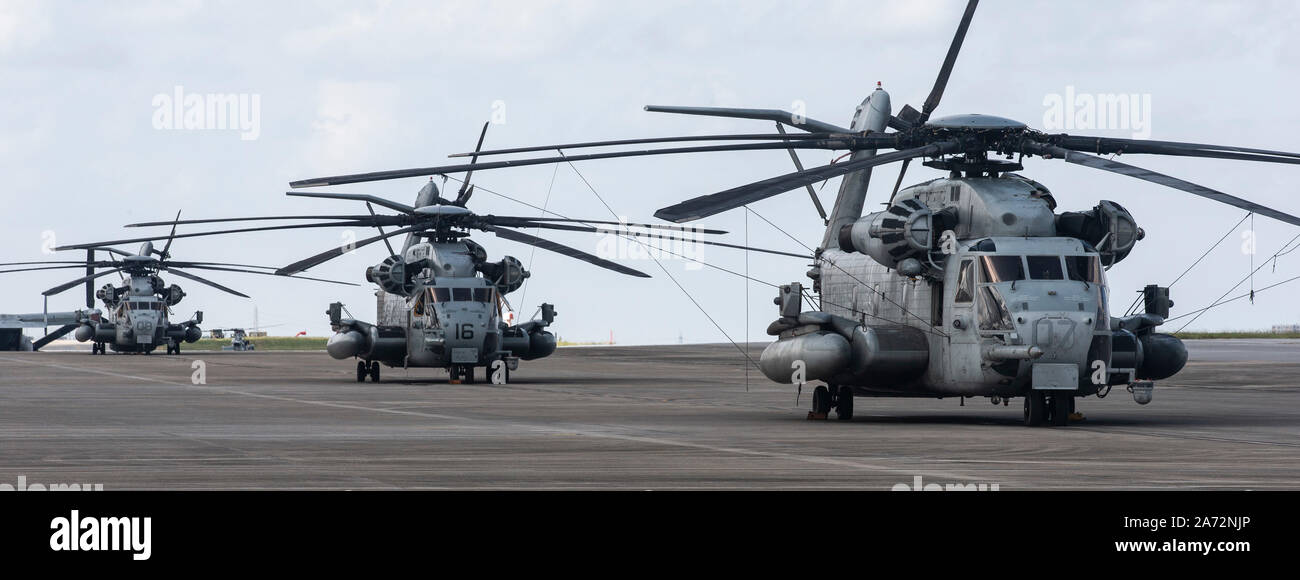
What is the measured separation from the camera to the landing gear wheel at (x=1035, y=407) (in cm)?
2478

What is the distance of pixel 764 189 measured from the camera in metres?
23.1

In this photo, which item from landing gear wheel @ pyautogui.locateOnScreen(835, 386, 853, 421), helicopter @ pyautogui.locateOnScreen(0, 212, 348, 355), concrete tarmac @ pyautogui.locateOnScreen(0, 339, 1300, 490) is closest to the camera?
concrete tarmac @ pyautogui.locateOnScreen(0, 339, 1300, 490)

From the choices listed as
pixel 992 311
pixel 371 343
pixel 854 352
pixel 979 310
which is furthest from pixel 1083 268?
pixel 371 343

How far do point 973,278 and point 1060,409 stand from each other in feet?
8.29

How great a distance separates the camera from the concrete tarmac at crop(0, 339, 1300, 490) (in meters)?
15.4

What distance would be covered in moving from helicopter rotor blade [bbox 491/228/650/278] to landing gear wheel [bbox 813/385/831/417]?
675 inches

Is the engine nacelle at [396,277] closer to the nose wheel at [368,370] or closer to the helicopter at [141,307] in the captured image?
the nose wheel at [368,370]

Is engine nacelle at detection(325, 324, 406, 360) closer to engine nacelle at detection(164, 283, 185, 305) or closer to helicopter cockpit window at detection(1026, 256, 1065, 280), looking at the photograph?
helicopter cockpit window at detection(1026, 256, 1065, 280)

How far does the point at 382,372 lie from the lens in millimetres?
58469

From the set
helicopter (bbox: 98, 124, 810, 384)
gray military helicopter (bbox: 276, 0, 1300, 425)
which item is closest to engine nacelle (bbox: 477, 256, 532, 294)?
helicopter (bbox: 98, 124, 810, 384)

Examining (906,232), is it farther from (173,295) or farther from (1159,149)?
(173,295)

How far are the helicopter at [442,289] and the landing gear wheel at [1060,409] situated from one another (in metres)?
20.8
